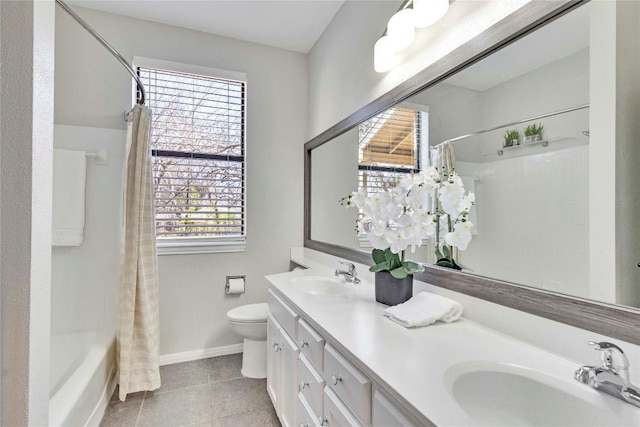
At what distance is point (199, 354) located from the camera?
8.34ft

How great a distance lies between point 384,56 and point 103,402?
250 cm

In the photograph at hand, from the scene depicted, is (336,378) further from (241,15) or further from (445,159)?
(241,15)

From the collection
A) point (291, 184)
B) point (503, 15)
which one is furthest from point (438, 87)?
point (291, 184)

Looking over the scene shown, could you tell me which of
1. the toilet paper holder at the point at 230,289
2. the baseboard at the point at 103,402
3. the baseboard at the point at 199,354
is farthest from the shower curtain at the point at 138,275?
the toilet paper holder at the point at 230,289

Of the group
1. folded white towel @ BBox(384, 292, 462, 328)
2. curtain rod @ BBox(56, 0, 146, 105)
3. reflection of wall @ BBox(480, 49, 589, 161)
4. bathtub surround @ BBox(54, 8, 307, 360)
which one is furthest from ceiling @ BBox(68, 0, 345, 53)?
folded white towel @ BBox(384, 292, 462, 328)

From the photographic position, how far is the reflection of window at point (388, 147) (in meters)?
1.55

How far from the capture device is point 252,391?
2.07 meters

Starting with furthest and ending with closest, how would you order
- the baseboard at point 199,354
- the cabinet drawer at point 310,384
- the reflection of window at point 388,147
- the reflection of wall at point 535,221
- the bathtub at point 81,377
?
the baseboard at point 199,354
the reflection of window at point 388,147
the bathtub at point 81,377
the cabinet drawer at point 310,384
the reflection of wall at point 535,221

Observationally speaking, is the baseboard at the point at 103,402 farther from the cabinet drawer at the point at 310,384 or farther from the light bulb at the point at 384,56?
the light bulb at the point at 384,56

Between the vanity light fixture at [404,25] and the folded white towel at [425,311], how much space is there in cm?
114

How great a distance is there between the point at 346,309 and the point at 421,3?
4.41 ft

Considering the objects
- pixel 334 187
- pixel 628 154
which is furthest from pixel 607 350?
pixel 334 187

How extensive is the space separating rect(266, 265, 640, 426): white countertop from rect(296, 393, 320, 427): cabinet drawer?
1.15 feet

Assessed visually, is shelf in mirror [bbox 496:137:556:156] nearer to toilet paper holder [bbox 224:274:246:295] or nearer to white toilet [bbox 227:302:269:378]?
white toilet [bbox 227:302:269:378]
